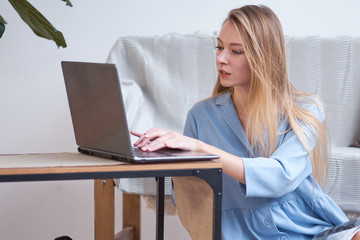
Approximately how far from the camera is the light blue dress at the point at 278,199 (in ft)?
3.60

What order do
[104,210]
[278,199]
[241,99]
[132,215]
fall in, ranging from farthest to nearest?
[132,215], [104,210], [241,99], [278,199]

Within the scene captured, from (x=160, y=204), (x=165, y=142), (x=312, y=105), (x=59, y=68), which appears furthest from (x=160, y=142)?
(x=59, y=68)

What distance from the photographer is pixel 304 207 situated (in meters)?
1.23

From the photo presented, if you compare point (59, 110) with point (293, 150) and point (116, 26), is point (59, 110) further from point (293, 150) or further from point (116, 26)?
point (293, 150)

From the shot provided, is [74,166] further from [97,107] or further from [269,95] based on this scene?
[269,95]

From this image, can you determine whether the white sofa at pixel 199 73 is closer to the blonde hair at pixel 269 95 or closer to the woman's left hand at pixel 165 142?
the blonde hair at pixel 269 95

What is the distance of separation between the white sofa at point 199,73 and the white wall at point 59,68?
23cm

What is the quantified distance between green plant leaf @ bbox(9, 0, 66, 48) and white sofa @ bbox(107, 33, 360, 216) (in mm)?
530

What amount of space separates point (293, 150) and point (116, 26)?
4.39ft

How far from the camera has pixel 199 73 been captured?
208 centimetres

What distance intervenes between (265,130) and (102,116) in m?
0.44

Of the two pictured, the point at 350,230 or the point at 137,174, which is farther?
the point at 350,230

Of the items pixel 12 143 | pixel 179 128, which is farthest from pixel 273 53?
pixel 12 143

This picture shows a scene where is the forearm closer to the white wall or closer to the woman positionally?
the woman
